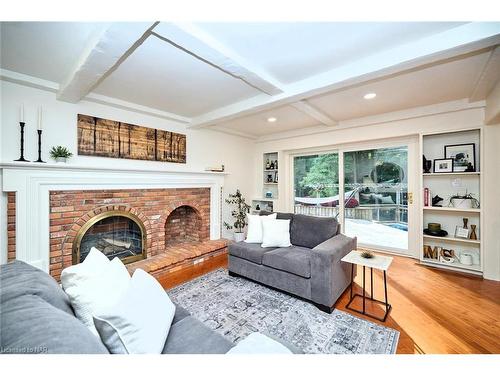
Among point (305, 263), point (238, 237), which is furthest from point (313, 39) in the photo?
point (238, 237)

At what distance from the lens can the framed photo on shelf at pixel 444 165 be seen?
3127 mm

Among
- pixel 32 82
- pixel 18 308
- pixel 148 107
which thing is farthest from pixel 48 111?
pixel 18 308

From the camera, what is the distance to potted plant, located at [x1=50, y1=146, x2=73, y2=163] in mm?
2471

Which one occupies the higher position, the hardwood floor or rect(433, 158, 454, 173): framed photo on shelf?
rect(433, 158, 454, 173): framed photo on shelf

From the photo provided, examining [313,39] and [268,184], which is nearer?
[313,39]

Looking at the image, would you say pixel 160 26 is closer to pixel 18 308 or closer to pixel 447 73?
pixel 18 308

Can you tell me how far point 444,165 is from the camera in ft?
10.4

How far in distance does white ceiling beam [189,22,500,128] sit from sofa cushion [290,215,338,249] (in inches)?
61.1

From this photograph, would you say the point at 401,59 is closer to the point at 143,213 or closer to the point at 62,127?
the point at 143,213

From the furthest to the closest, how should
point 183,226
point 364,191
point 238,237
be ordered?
point 238,237 < point 183,226 < point 364,191

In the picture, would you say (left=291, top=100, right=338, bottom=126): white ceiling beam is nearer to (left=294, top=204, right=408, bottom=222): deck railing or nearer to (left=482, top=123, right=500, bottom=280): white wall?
(left=294, top=204, right=408, bottom=222): deck railing

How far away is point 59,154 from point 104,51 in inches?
59.2

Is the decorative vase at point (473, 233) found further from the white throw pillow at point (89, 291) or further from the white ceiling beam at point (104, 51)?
the white ceiling beam at point (104, 51)

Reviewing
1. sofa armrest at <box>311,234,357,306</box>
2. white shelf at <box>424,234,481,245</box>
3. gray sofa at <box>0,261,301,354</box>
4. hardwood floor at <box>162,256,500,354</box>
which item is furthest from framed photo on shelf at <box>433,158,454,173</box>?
gray sofa at <box>0,261,301,354</box>
